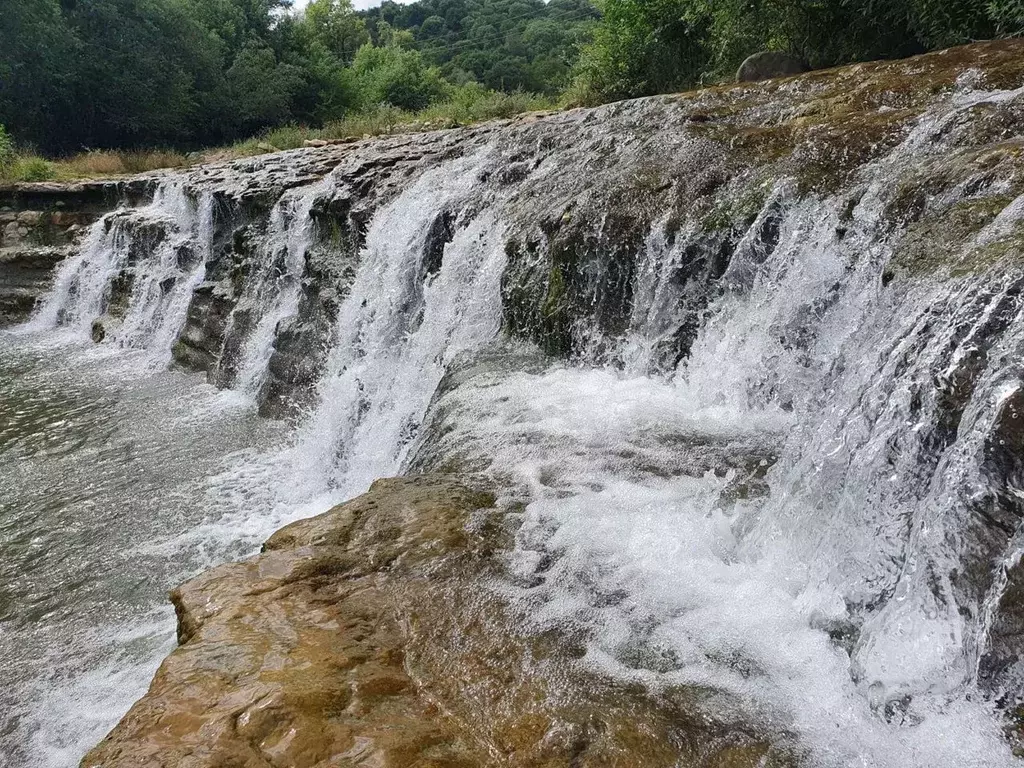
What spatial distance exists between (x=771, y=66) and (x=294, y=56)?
77.9 feet

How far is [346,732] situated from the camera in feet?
5.63

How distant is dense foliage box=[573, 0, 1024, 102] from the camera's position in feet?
20.5

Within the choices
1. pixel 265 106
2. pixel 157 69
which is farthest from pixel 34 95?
pixel 265 106

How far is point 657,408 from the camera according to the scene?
397 centimetres

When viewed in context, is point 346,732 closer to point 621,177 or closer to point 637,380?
point 637,380

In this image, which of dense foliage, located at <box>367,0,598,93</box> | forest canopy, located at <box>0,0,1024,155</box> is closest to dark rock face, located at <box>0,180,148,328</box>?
forest canopy, located at <box>0,0,1024,155</box>

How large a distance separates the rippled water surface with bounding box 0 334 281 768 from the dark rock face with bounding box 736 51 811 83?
21.4ft

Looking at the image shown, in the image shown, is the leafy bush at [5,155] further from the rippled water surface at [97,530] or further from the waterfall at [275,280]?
the waterfall at [275,280]

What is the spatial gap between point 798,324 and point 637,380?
1036 millimetres

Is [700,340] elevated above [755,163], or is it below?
below

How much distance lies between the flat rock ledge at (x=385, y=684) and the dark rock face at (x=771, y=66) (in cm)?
725

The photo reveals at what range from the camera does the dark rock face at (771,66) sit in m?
7.80

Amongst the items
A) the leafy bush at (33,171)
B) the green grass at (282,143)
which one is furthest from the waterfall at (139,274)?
the green grass at (282,143)

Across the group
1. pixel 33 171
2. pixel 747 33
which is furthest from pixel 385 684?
pixel 33 171
